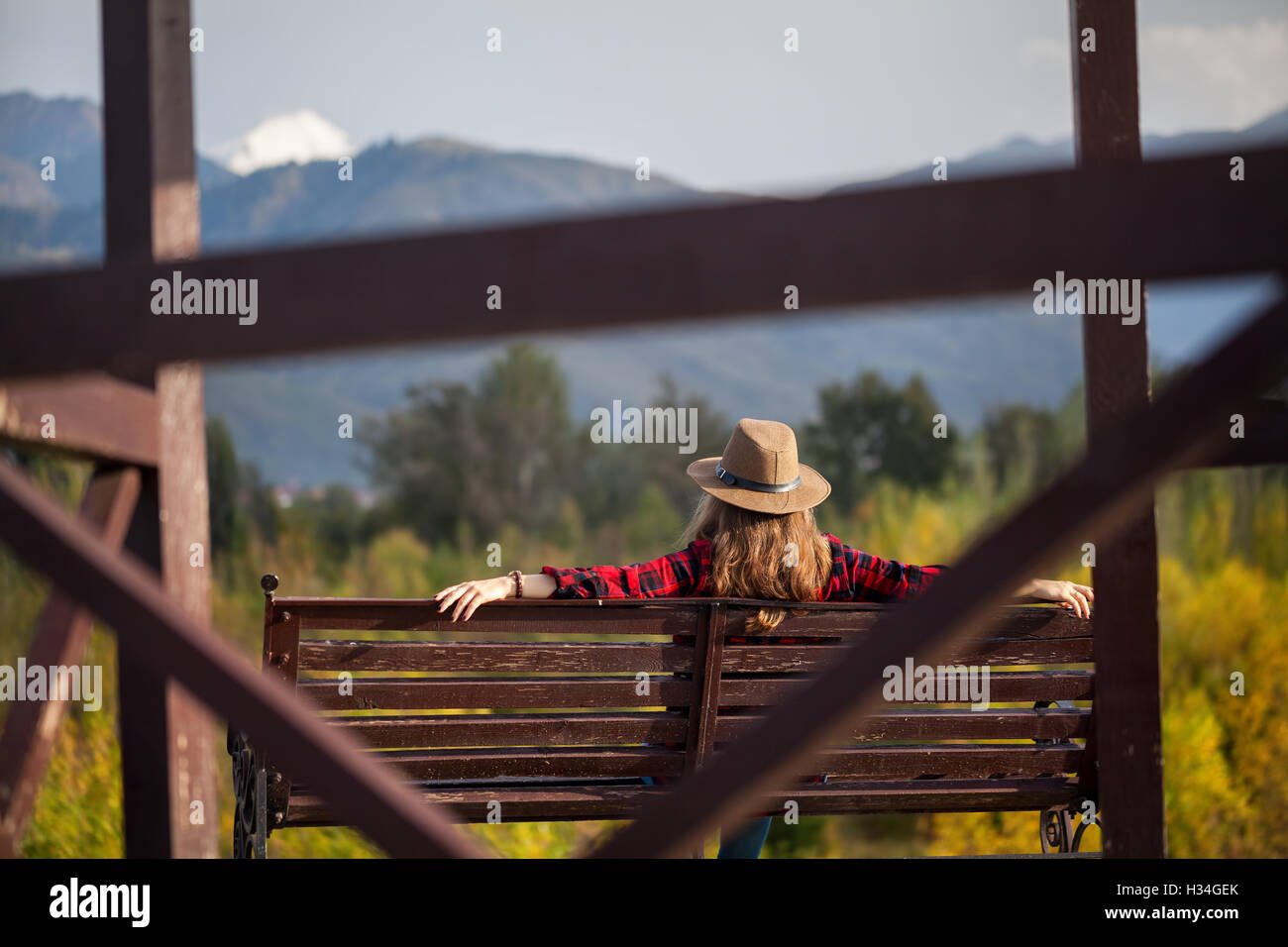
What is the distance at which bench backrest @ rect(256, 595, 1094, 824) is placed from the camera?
8.50ft

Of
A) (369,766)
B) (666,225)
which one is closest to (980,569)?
(666,225)

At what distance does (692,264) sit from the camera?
135 cm

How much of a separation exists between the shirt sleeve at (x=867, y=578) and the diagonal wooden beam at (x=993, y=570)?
1.56 m

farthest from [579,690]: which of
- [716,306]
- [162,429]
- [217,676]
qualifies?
[716,306]

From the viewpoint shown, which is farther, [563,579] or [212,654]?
[563,579]

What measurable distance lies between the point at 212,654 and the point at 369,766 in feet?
0.80

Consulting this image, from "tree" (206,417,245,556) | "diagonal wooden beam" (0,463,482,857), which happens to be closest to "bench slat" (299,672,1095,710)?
"diagonal wooden beam" (0,463,482,857)

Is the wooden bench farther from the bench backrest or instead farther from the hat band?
the hat band

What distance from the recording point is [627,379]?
45.6 meters

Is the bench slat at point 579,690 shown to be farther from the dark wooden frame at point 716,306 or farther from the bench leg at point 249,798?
the dark wooden frame at point 716,306

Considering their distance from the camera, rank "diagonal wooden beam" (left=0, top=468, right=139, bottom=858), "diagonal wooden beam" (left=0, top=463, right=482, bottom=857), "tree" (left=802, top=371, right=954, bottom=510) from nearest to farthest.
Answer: "diagonal wooden beam" (left=0, top=463, right=482, bottom=857) < "diagonal wooden beam" (left=0, top=468, right=139, bottom=858) < "tree" (left=802, top=371, right=954, bottom=510)

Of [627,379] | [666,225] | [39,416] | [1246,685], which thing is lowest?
[1246,685]

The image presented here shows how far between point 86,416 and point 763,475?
1.56 m
